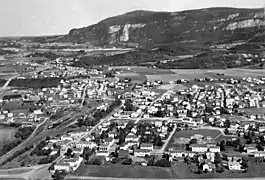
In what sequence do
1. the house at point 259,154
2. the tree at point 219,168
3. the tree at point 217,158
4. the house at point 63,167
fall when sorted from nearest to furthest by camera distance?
the tree at point 219,168
the house at point 63,167
the tree at point 217,158
the house at point 259,154

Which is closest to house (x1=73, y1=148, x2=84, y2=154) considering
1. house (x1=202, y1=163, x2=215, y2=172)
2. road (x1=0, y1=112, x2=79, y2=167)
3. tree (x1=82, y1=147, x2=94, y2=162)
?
tree (x1=82, y1=147, x2=94, y2=162)

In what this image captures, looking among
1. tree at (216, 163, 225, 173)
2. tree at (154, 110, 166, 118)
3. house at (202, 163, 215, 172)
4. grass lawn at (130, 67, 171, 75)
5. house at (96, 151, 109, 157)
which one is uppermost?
grass lawn at (130, 67, 171, 75)

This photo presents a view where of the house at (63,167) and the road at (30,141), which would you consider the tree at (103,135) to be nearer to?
the road at (30,141)

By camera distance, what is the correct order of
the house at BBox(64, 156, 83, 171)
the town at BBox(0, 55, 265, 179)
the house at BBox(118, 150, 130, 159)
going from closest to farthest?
the house at BBox(64, 156, 83, 171) → the town at BBox(0, 55, 265, 179) → the house at BBox(118, 150, 130, 159)

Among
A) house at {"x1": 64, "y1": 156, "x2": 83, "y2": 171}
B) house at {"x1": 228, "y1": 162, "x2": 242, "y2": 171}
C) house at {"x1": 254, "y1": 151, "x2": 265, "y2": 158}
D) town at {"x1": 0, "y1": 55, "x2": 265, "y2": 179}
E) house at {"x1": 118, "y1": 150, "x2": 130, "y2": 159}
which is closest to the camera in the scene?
house at {"x1": 228, "y1": 162, "x2": 242, "y2": 171}

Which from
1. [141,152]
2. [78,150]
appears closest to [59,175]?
[78,150]

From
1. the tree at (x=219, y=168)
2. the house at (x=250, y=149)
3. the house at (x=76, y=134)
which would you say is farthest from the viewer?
the house at (x=76, y=134)

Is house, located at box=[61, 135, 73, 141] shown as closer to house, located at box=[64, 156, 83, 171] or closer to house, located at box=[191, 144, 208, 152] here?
house, located at box=[64, 156, 83, 171]

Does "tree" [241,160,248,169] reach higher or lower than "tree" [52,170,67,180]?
lower

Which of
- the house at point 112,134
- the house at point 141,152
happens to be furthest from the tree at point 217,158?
the house at point 112,134

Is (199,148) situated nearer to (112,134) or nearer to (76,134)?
(112,134)

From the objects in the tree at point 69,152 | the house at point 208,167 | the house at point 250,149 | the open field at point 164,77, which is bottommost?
the house at point 208,167
